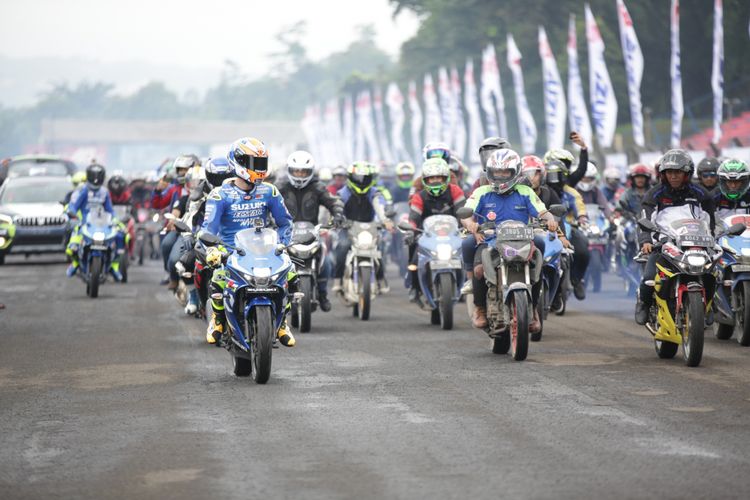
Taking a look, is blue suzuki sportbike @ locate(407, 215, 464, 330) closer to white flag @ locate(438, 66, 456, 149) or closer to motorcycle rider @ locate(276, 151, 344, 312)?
motorcycle rider @ locate(276, 151, 344, 312)

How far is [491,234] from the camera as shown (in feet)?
48.7

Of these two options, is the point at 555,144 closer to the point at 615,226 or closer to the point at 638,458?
the point at 615,226

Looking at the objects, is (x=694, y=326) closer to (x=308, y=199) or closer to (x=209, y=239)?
(x=209, y=239)

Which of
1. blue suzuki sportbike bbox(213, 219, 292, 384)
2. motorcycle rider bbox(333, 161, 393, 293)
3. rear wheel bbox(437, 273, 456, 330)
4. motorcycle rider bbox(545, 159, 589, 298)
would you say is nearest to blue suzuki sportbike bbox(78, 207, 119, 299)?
motorcycle rider bbox(333, 161, 393, 293)

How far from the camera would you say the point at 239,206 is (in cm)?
1369

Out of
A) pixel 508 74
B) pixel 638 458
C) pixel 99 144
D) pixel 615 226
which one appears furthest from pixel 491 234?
pixel 99 144

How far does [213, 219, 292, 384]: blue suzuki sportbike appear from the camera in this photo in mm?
12555

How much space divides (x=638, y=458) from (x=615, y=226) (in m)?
16.3

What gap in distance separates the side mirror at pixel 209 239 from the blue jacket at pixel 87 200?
12.1 metres

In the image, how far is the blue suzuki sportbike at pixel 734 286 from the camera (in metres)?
15.4

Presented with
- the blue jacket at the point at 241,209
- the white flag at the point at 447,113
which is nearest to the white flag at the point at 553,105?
the white flag at the point at 447,113

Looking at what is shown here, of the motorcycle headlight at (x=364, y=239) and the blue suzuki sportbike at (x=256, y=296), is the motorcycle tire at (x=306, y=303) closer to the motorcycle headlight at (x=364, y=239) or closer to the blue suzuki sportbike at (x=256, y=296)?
the motorcycle headlight at (x=364, y=239)

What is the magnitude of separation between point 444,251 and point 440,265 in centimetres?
20

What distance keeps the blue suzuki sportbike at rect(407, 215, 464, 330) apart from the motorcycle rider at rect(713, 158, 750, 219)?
304cm
